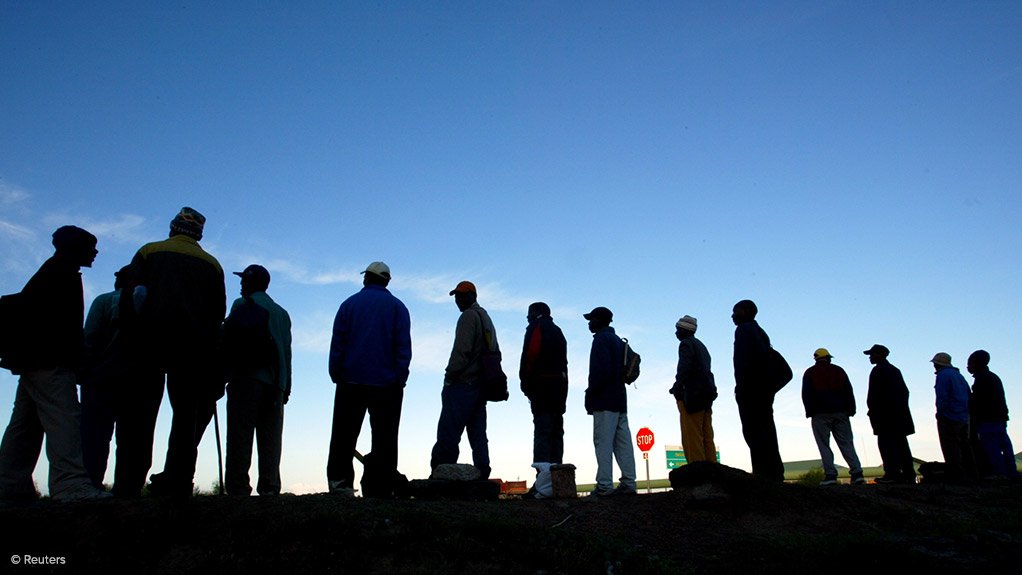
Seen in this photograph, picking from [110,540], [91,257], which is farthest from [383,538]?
[91,257]

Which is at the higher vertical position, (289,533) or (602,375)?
(602,375)

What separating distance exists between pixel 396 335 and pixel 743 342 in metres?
5.02

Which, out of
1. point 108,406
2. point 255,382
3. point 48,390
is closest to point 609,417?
point 255,382

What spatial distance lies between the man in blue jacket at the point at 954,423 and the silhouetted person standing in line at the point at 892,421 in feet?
2.05

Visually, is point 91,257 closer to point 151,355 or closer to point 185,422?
point 151,355

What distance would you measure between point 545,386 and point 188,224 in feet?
14.9

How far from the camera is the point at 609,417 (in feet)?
30.2

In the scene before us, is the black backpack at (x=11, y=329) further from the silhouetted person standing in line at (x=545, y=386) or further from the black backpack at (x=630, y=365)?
the black backpack at (x=630, y=365)

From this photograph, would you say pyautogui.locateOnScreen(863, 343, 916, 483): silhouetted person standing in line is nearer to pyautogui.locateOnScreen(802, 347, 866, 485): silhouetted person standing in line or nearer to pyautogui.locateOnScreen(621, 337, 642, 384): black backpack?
pyautogui.locateOnScreen(802, 347, 866, 485): silhouetted person standing in line

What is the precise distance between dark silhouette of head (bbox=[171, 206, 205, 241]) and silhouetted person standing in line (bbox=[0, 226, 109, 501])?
94 cm

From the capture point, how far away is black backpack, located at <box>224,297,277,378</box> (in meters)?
7.22

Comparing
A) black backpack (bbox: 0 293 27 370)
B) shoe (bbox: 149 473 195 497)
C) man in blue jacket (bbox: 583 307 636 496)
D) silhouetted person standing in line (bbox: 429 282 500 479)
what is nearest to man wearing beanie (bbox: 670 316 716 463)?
man in blue jacket (bbox: 583 307 636 496)

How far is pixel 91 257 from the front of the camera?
21.7ft

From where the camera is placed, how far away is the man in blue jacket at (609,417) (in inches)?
356
